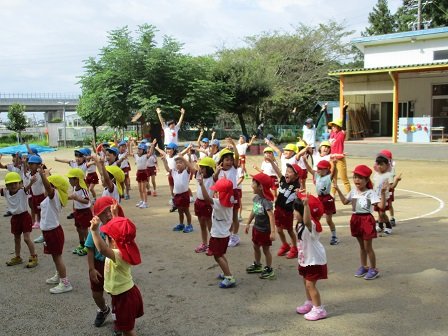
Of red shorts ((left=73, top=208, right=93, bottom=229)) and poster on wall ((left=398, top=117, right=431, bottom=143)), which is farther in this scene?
poster on wall ((left=398, top=117, right=431, bottom=143))

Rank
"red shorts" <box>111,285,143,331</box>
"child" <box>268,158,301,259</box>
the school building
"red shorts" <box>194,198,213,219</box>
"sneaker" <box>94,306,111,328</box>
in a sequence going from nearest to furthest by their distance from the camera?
1. "red shorts" <box>111,285,143,331</box>
2. "sneaker" <box>94,306,111,328</box>
3. "child" <box>268,158,301,259</box>
4. "red shorts" <box>194,198,213,219</box>
5. the school building

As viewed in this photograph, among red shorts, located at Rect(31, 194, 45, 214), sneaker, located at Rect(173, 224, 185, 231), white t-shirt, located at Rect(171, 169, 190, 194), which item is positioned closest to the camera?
white t-shirt, located at Rect(171, 169, 190, 194)

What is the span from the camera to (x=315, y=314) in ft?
14.4

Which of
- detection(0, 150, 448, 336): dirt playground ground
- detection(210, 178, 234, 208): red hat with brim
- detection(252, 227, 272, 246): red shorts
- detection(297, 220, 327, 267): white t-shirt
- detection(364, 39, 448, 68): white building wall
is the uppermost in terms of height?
detection(364, 39, 448, 68): white building wall

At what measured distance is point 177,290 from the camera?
208 inches

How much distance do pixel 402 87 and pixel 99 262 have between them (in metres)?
22.9

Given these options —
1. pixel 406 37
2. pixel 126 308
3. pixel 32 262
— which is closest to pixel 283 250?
pixel 126 308

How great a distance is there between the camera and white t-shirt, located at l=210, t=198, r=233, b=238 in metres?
5.28

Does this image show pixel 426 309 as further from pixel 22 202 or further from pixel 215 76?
pixel 215 76

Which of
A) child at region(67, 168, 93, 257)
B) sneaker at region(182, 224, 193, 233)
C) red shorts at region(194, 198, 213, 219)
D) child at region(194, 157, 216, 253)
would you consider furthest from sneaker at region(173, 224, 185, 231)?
child at region(67, 168, 93, 257)

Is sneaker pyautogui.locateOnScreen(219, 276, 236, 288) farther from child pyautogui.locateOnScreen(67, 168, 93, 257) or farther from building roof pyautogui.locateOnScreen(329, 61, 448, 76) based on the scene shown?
building roof pyautogui.locateOnScreen(329, 61, 448, 76)

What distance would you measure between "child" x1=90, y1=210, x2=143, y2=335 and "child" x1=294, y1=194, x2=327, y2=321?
1.72 meters

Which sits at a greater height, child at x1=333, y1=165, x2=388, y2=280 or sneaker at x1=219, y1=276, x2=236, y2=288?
child at x1=333, y1=165, x2=388, y2=280

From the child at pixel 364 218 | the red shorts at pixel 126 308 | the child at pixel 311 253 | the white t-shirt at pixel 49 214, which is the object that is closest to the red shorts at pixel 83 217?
the white t-shirt at pixel 49 214
